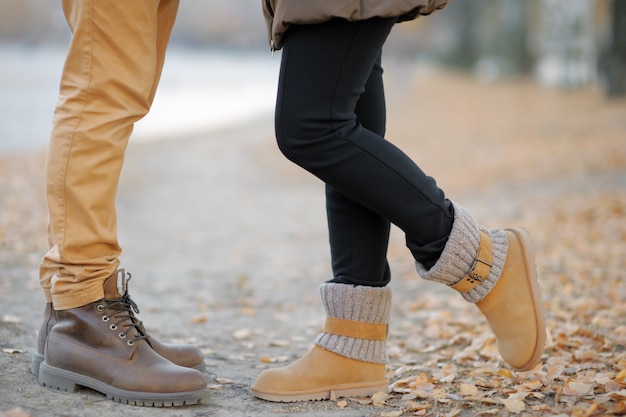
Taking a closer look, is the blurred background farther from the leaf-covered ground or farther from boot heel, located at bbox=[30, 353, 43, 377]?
boot heel, located at bbox=[30, 353, 43, 377]

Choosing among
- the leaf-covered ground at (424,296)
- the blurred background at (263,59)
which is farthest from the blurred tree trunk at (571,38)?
the leaf-covered ground at (424,296)

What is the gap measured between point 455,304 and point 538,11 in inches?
874

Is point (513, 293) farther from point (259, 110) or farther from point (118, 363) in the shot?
point (259, 110)

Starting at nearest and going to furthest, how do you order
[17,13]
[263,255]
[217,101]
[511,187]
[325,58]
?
[325,58]
[263,255]
[511,187]
[217,101]
[17,13]

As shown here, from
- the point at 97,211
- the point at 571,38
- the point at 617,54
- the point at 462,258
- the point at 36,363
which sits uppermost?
the point at 571,38

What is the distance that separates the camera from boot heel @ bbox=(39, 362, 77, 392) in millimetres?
2010

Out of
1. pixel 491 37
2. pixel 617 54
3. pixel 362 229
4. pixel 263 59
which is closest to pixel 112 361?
pixel 362 229

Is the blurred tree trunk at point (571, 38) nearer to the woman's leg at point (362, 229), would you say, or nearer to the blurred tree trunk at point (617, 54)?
the blurred tree trunk at point (617, 54)

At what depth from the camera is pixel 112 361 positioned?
1.96 meters

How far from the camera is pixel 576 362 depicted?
239 centimetres

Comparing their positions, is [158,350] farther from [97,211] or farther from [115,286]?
[97,211]

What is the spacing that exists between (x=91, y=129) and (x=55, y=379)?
678 millimetres

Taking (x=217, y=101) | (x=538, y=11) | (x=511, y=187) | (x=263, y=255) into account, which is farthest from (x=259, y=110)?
(x=263, y=255)

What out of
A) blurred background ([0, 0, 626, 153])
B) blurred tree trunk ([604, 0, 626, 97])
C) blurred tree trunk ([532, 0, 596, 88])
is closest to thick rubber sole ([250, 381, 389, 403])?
blurred background ([0, 0, 626, 153])
